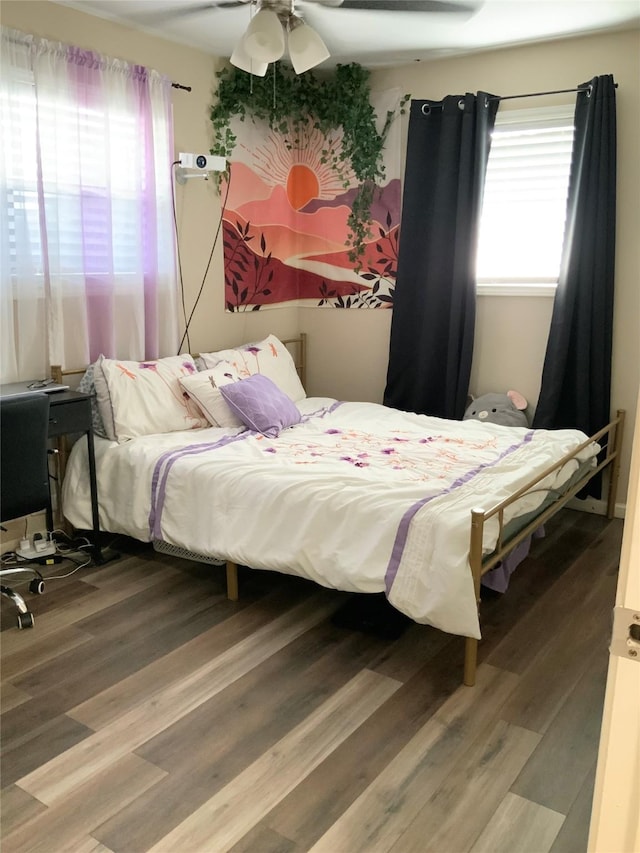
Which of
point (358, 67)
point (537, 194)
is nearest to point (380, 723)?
point (537, 194)

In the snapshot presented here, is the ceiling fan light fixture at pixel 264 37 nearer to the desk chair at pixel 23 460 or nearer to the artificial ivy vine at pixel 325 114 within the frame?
the artificial ivy vine at pixel 325 114

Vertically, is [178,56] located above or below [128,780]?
above

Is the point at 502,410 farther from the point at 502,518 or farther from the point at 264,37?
the point at 264,37

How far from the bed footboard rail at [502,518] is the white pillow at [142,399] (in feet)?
5.58

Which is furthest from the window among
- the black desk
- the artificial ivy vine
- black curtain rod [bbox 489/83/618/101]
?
the black desk

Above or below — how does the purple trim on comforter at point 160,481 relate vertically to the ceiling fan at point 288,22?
below

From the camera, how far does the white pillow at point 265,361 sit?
13.1 feet

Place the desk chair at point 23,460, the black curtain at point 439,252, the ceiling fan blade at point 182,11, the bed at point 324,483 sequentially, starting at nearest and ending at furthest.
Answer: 1. the bed at point 324,483
2. the desk chair at point 23,460
3. the ceiling fan blade at point 182,11
4. the black curtain at point 439,252

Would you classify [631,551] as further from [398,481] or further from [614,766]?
[398,481]

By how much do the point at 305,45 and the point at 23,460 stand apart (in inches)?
A: 83.1

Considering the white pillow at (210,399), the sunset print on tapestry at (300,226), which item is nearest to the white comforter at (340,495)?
the white pillow at (210,399)

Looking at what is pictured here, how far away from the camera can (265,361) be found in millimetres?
4180

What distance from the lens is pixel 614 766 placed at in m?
0.98

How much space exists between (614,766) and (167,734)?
154 centimetres
